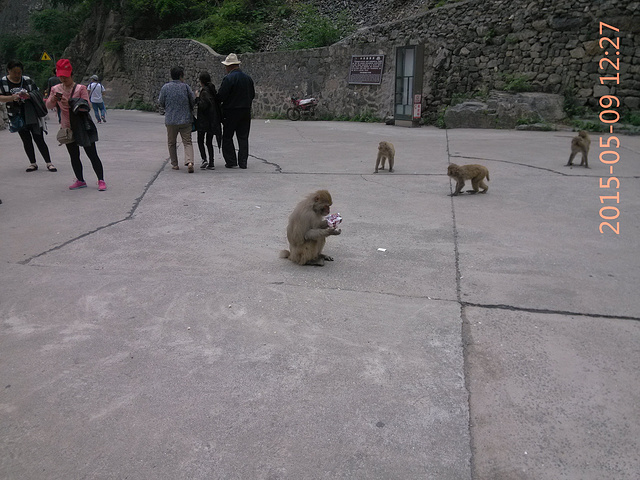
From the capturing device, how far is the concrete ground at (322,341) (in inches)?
99.8

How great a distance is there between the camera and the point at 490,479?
2371mm

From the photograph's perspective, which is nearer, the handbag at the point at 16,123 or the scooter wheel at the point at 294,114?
the handbag at the point at 16,123

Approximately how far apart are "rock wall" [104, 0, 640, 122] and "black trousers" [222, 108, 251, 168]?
352 inches

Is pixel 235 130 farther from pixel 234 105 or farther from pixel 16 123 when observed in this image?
pixel 16 123

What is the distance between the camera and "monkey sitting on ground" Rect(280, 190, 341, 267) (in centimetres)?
458

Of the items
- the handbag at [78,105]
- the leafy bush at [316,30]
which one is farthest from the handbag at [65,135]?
the leafy bush at [316,30]

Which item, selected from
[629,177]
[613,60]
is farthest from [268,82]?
[629,177]

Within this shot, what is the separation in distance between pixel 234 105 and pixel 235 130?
0.48 meters

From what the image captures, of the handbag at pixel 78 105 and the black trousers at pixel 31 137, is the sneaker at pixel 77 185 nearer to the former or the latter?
the handbag at pixel 78 105

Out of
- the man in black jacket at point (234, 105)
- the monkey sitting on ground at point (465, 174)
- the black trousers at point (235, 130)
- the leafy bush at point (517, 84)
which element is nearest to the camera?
the monkey sitting on ground at point (465, 174)

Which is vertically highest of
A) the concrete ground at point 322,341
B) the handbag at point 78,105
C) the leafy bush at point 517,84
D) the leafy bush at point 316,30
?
the leafy bush at point 316,30

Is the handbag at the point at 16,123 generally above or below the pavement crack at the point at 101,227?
above

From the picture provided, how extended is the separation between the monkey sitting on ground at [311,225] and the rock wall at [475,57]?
12.0 meters

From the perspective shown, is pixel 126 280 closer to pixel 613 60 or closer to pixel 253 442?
pixel 253 442
